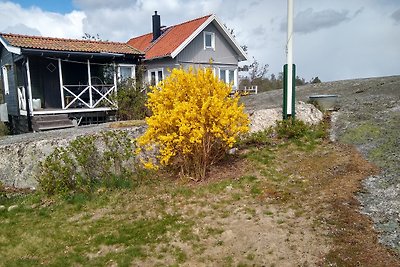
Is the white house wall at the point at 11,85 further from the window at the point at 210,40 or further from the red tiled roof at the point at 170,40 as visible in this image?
the window at the point at 210,40

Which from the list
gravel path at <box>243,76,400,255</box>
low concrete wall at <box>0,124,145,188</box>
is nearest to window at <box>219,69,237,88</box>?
gravel path at <box>243,76,400,255</box>

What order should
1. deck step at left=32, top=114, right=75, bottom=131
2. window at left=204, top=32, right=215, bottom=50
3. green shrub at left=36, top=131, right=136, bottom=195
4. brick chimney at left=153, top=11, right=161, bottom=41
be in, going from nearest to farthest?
1. green shrub at left=36, top=131, right=136, bottom=195
2. deck step at left=32, top=114, right=75, bottom=131
3. window at left=204, top=32, right=215, bottom=50
4. brick chimney at left=153, top=11, right=161, bottom=41

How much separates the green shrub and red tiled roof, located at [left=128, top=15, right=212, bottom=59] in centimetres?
1197

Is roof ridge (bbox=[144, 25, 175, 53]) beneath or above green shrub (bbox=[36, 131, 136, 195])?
above

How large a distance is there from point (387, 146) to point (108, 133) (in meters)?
5.63

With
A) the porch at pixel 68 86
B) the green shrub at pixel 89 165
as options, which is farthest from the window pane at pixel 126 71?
the green shrub at pixel 89 165

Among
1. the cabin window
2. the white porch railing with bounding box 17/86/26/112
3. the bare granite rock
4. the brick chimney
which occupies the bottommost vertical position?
the bare granite rock

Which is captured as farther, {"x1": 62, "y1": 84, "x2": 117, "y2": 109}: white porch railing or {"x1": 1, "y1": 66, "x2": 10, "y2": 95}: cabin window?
→ {"x1": 1, "y1": 66, "x2": 10, "y2": 95}: cabin window

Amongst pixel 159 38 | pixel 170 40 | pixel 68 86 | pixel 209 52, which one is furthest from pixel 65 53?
pixel 209 52

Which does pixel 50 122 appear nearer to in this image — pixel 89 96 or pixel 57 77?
pixel 89 96

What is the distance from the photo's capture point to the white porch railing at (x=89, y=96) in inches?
555

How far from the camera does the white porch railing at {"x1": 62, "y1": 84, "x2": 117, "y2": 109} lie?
1411 centimetres

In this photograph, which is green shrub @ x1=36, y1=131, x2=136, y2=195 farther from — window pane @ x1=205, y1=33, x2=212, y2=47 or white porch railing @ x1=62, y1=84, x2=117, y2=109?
window pane @ x1=205, y1=33, x2=212, y2=47

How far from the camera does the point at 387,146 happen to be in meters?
6.75
